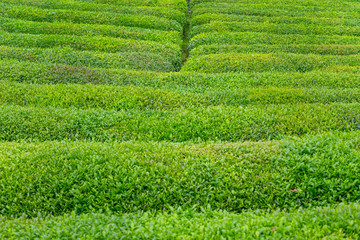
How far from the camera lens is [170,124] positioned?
10008 mm

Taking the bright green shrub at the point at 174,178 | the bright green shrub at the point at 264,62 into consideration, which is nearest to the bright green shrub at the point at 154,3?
the bright green shrub at the point at 264,62

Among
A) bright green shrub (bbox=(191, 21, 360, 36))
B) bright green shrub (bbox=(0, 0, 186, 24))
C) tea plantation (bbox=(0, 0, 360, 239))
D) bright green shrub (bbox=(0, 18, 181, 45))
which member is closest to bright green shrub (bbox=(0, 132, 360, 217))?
tea plantation (bbox=(0, 0, 360, 239))

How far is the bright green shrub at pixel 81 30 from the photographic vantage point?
1814cm

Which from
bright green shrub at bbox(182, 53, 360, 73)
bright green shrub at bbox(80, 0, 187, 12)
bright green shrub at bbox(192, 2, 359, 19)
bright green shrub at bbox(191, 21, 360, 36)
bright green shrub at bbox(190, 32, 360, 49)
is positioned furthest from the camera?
bright green shrub at bbox(80, 0, 187, 12)

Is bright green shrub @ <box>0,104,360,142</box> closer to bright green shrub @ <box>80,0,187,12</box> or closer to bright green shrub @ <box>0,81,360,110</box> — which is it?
bright green shrub @ <box>0,81,360,110</box>

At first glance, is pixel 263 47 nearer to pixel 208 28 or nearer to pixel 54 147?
pixel 208 28

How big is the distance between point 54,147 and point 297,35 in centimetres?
1603

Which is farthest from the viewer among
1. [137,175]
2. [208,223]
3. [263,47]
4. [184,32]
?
[184,32]

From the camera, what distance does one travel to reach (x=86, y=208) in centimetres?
682

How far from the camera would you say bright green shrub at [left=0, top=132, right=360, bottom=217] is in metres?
6.93

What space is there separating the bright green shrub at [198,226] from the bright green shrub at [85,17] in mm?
16126

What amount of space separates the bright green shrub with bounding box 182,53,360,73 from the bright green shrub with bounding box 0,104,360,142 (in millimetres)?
4974

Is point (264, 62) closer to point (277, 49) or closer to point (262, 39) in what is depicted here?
point (277, 49)

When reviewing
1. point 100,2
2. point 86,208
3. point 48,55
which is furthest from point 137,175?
point 100,2
